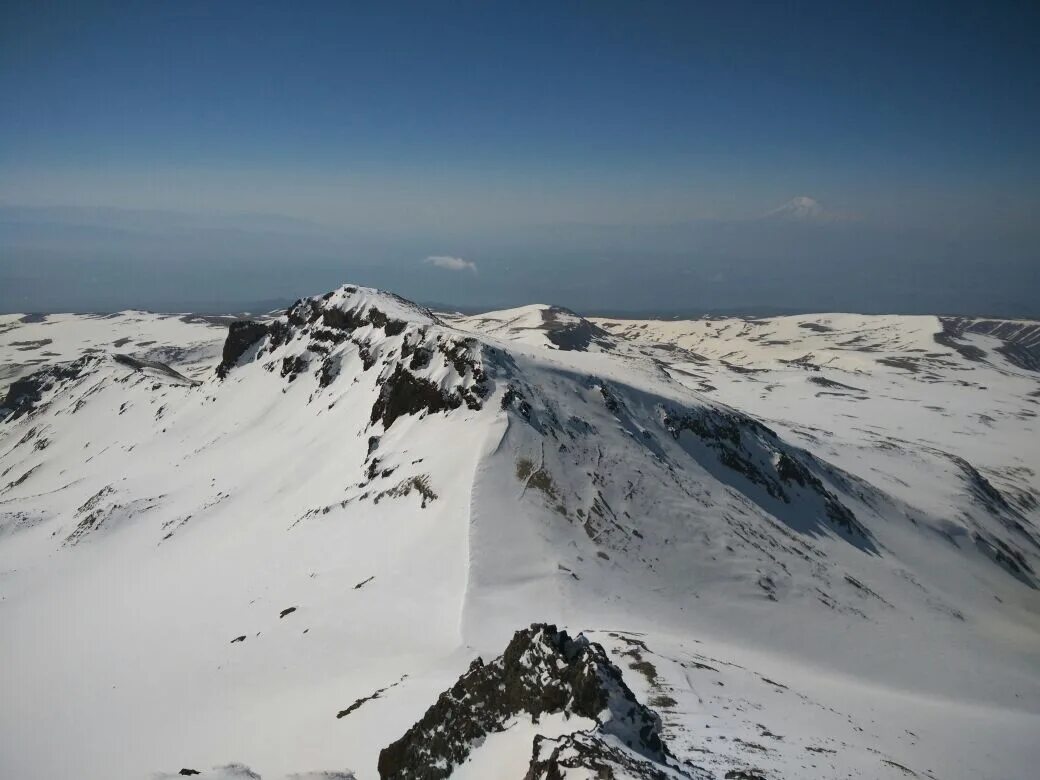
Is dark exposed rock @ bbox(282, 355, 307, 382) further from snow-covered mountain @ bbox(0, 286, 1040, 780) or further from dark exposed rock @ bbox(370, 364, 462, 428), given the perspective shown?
dark exposed rock @ bbox(370, 364, 462, 428)

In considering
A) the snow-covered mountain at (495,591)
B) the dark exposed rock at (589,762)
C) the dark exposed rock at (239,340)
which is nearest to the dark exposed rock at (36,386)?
the dark exposed rock at (239,340)

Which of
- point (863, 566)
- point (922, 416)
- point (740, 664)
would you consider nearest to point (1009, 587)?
point (863, 566)

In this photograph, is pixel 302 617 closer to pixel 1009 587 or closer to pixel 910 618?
pixel 910 618

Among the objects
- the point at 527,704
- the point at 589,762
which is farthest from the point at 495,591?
the point at 589,762

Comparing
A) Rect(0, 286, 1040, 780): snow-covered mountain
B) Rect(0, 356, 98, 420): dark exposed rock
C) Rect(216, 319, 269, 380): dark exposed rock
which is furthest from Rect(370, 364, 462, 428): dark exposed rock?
Rect(0, 356, 98, 420): dark exposed rock

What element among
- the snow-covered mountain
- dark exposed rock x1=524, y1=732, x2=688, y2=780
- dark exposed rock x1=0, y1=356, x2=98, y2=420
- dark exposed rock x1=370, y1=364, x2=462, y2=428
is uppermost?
dark exposed rock x1=524, y1=732, x2=688, y2=780

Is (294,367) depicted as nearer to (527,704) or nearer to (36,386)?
(527,704)
